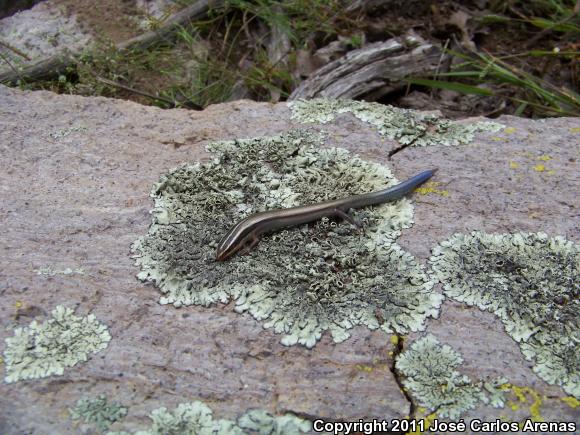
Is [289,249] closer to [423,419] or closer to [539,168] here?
[423,419]

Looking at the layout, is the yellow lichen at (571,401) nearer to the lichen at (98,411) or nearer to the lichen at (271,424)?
the lichen at (271,424)

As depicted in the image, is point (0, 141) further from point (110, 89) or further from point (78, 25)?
point (78, 25)

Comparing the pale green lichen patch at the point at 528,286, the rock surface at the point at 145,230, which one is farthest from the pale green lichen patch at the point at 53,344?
the pale green lichen patch at the point at 528,286

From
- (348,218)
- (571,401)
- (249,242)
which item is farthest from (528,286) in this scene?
(249,242)

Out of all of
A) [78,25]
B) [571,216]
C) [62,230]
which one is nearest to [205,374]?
[62,230]

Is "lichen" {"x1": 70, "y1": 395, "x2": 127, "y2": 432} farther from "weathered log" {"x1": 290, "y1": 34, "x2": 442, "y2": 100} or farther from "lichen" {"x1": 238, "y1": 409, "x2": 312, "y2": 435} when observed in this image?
"weathered log" {"x1": 290, "y1": 34, "x2": 442, "y2": 100}

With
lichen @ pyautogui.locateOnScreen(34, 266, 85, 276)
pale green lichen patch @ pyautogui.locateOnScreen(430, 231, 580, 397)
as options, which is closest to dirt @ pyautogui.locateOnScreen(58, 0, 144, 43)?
lichen @ pyautogui.locateOnScreen(34, 266, 85, 276)
